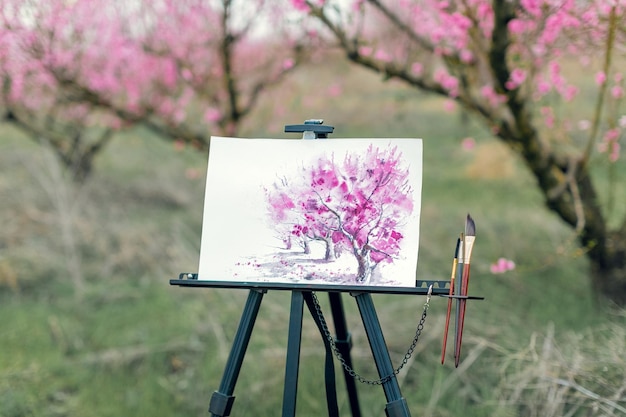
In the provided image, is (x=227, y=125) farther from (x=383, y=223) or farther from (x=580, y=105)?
(x=580, y=105)

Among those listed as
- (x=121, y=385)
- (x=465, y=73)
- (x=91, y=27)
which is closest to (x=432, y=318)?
(x=465, y=73)

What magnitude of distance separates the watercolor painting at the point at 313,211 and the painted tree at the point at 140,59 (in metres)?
2.42

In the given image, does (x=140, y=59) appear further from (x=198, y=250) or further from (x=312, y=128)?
(x=312, y=128)

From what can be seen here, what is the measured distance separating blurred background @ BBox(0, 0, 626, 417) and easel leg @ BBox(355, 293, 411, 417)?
877mm

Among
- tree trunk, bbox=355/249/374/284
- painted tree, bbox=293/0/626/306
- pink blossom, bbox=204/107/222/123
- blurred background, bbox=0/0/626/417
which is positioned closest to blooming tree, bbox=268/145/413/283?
tree trunk, bbox=355/249/374/284

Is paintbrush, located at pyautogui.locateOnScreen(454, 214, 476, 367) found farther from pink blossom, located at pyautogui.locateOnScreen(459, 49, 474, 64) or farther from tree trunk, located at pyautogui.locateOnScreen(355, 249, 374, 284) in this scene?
pink blossom, located at pyautogui.locateOnScreen(459, 49, 474, 64)

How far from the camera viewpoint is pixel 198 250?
5453mm

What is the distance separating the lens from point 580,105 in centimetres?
1089

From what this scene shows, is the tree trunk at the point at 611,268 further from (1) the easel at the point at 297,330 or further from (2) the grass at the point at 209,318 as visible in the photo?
(1) the easel at the point at 297,330

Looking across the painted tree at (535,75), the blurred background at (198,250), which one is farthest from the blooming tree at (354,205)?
the painted tree at (535,75)

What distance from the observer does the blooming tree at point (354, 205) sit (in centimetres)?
244

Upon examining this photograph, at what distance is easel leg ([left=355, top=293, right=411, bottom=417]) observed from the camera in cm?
223

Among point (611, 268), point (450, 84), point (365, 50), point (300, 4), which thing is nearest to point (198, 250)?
point (365, 50)

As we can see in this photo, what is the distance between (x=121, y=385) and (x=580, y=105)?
877cm
